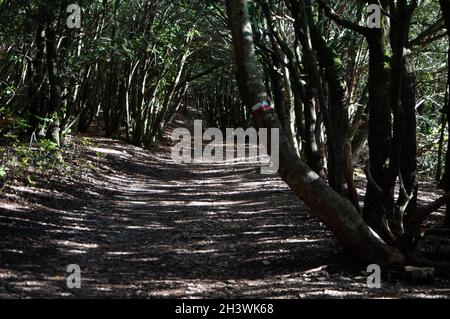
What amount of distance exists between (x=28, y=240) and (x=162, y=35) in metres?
12.2

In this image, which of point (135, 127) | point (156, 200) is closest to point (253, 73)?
point (156, 200)

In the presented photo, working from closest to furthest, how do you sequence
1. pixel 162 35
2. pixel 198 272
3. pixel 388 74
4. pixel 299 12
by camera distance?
1. pixel 198 272
2. pixel 388 74
3. pixel 299 12
4. pixel 162 35

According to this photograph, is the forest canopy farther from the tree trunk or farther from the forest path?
the forest path

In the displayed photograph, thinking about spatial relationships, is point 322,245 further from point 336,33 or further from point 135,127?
point 135,127

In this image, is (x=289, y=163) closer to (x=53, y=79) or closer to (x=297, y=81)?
(x=297, y=81)

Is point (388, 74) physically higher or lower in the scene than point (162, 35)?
lower

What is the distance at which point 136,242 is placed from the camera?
8445mm

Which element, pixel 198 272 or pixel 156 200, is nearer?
pixel 198 272

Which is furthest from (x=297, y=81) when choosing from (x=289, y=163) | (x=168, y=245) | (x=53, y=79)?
(x=53, y=79)

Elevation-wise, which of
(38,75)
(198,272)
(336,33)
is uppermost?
(336,33)

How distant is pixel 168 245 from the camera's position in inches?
328

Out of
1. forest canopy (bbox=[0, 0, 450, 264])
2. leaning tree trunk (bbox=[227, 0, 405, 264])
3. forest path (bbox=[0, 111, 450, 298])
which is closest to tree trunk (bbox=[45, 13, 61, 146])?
forest canopy (bbox=[0, 0, 450, 264])

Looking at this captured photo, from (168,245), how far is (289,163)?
2.88 meters

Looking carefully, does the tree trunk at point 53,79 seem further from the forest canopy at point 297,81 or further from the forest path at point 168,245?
the forest path at point 168,245
